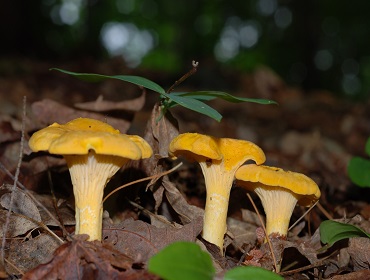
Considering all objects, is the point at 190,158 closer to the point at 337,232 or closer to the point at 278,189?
the point at 278,189

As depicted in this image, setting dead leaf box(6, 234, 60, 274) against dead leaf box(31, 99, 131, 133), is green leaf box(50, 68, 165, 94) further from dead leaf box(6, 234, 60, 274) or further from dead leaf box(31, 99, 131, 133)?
dead leaf box(31, 99, 131, 133)

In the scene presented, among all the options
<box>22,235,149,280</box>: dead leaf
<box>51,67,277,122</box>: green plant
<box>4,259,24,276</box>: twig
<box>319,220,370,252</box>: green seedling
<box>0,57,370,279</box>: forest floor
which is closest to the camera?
<box>22,235,149,280</box>: dead leaf

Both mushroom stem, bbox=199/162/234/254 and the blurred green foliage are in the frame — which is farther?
the blurred green foliage

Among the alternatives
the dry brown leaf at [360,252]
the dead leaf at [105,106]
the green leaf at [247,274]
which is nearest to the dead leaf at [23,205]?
the green leaf at [247,274]

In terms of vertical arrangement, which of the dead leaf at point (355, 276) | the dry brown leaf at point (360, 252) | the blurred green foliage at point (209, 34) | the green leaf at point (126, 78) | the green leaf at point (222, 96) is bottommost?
the dead leaf at point (355, 276)

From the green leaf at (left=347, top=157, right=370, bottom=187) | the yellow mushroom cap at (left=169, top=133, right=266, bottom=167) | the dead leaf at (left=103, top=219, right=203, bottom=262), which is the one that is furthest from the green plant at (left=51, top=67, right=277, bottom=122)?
the green leaf at (left=347, top=157, right=370, bottom=187)

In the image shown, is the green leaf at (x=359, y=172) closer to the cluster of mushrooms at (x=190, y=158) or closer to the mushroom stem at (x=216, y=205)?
the cluster of mushrooms at (x=190, y=158)
